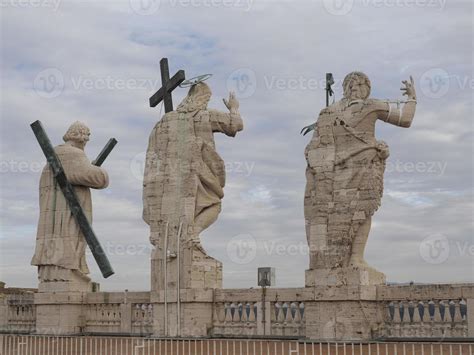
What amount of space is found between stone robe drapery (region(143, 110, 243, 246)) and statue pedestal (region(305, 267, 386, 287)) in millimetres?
3481

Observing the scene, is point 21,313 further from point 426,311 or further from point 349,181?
point 426,311

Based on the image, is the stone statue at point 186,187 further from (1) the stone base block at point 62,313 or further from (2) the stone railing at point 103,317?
(1) the stone base block at point 62,313

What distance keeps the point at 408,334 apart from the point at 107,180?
895 centimetres

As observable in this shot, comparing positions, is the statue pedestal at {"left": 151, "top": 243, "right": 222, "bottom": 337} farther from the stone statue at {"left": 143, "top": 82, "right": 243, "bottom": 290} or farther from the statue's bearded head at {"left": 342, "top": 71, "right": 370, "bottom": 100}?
the statue's bearded head at {"left": 342, "top": 71, "right": 370, "bottom": 100}

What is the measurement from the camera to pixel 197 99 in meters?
19.4

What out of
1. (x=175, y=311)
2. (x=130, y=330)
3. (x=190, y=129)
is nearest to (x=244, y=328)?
(x=175, y=311)

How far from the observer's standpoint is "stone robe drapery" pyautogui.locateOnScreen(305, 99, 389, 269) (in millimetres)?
16328

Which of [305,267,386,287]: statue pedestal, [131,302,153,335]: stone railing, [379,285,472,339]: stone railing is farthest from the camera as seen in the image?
[131,302,153,335]: stone railing

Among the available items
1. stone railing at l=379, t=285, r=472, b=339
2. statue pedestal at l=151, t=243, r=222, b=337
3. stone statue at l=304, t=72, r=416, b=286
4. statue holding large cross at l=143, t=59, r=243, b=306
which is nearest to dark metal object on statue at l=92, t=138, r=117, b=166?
statue holding large cross at l=143, t=59, r=243, b=306

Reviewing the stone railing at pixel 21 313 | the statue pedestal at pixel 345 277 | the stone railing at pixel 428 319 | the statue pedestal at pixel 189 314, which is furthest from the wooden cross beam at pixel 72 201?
the stone railing at pixel 428 319

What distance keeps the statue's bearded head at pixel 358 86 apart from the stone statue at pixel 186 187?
3.28 m

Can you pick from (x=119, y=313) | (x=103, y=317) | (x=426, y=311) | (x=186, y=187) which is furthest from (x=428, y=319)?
(x=103, y=317)

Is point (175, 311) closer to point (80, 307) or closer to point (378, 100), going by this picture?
point (80, 307)

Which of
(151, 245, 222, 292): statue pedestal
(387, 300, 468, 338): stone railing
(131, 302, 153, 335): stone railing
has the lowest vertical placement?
(387, 300, 468, 338): stone railing
